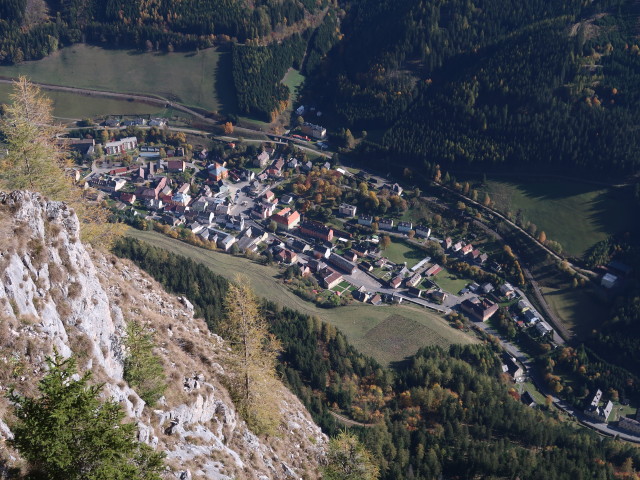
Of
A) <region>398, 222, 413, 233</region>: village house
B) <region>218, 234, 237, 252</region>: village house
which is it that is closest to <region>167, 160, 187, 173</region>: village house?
<region>218, 234, 237, 252</region>: village house

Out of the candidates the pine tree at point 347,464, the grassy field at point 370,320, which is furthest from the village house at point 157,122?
the pine tree at point 347,464

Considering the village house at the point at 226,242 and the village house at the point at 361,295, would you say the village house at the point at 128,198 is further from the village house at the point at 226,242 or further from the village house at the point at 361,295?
the village house at the point at 361,295

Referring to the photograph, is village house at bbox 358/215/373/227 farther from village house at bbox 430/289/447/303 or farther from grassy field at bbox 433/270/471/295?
village house at bbox 430/289/447/303

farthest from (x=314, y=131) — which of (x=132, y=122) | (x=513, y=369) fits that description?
(x=513, y=369)

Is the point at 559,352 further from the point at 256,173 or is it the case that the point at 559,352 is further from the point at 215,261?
the point at 256,173

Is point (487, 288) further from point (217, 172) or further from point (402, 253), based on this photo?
point (217, 172)
